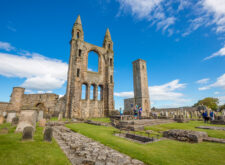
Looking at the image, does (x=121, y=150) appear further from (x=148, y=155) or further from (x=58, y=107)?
(x=58, y=107)

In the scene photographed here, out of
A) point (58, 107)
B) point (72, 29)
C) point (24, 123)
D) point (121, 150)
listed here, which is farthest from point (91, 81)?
point (121, 150)

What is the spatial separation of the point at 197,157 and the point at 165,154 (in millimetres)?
→ 937

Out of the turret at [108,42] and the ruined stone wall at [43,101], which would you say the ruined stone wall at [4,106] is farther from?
the turret at [108,42]

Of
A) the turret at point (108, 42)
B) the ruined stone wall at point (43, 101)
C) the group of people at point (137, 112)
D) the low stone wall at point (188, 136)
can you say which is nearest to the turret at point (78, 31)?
the turret at point (108, 42)

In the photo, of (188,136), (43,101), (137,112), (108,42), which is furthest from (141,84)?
(188,136)

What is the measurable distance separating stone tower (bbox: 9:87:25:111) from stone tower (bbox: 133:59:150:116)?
2538 centimetres

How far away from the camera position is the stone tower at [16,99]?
814 inches

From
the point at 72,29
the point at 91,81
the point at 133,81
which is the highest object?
the point at 72,29

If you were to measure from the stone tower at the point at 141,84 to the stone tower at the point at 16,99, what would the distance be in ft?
83.3

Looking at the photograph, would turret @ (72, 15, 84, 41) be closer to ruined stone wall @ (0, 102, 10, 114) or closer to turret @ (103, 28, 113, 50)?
turret @ (103, 28, 113, 50)

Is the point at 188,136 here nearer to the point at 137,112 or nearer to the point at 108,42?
the point at 137,112

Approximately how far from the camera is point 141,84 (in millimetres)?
30031

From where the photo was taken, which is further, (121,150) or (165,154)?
(121,150)

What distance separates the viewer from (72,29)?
22281 mm
